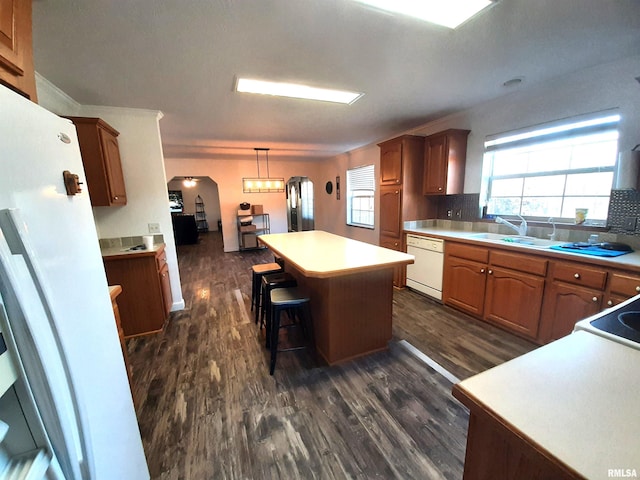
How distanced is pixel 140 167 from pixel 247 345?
7.75 feet

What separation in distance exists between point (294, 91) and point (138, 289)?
2.58 m

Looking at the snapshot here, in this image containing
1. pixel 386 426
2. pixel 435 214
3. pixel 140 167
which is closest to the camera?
pixel 386 426

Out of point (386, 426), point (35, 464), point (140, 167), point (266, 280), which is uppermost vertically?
point (140, 167)

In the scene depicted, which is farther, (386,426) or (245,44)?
(245,44)

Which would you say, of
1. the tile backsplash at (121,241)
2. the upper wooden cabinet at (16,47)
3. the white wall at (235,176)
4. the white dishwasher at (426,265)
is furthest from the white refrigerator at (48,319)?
the white wall at (235,176)

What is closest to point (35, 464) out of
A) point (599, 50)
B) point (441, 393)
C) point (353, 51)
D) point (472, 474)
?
point (472, 474)

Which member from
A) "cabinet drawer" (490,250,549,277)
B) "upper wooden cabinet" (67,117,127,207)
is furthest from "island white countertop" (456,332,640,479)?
"upper wooden cabinet" (67,117,127,207)

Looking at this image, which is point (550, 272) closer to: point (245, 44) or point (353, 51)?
point (353, 51)

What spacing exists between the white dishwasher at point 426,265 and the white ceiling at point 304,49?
5.45ft

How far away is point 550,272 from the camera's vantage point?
2.14 meters

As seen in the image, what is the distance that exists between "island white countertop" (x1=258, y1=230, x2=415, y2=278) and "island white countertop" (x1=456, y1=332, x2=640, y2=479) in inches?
41.6

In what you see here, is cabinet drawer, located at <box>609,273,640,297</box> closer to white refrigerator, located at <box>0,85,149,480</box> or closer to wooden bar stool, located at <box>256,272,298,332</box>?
wooden bar stool, located at <box>256,272,298,332</box>

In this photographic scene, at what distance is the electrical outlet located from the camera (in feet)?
6.82

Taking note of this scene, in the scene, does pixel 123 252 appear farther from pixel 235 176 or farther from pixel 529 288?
pixel 235 176
